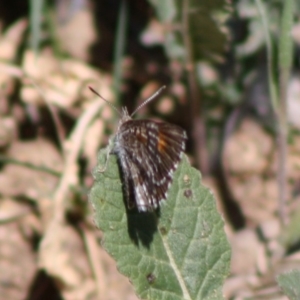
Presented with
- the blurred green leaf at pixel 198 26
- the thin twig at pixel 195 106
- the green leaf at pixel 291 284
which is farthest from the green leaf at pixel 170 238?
the thin twig at pixel 195 106

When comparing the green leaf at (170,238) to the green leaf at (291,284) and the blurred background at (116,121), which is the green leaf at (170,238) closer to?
the green leaf at (291,284)

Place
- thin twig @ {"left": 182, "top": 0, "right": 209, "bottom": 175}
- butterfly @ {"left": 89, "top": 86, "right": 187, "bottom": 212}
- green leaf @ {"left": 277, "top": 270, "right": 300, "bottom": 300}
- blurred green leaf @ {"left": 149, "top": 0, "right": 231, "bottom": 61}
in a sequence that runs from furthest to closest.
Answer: thin twig @ {"left": 182, "top": 0, "right": 209, "bottom": 175} → blurred green leaf @ {"left": 149, "top": 0, "right": 231, "bottom": 61} → butterfly @ {"left": 89, "top": 86, "right": 187, "bottom": 212} → green leaf @ {"left": 277, "top": 270, "right": 300, "bottom": 300}

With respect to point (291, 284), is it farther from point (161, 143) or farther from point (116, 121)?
point (116, 121)

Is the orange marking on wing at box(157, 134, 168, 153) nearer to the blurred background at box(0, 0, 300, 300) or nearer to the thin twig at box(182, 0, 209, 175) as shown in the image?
the blurred background at box(0, 0, 300, 300)

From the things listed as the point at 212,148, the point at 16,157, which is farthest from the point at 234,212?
the point at 16,157

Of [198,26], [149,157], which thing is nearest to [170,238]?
[149,157]

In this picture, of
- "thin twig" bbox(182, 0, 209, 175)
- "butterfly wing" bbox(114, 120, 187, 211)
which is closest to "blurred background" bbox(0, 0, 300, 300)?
"thin twig" bbox(182, 0, 209, 175)
